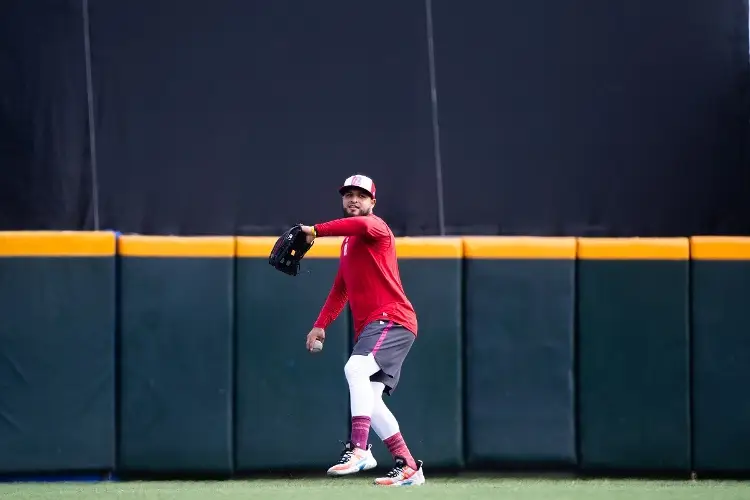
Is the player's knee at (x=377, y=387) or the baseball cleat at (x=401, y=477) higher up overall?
the player's knee at (x=377, y=387)

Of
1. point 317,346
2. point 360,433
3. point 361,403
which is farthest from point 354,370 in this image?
point 317,346

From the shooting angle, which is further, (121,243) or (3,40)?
(3,40)

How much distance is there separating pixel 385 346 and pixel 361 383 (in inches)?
8.7

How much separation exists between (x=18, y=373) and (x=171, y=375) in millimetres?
847

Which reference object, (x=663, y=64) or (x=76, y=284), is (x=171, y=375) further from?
(x=663, y=64)

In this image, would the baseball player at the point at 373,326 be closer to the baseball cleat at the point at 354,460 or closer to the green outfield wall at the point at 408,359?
the baseball cleat at the point at 354,460

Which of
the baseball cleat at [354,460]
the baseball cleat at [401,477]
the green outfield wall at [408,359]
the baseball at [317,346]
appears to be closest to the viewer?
the baseball cleat at [354,460]

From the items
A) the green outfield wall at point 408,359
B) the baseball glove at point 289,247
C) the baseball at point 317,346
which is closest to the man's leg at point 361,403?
the baseball at point 317,346

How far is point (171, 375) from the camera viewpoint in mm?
6844

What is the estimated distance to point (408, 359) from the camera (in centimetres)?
695

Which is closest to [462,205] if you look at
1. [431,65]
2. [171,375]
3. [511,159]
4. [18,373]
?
[511,159]

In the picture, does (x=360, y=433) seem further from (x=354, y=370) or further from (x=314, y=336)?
(x=314, y=336)

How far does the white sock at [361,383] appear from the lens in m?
5.80

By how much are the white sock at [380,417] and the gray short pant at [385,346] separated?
4 centimetres
